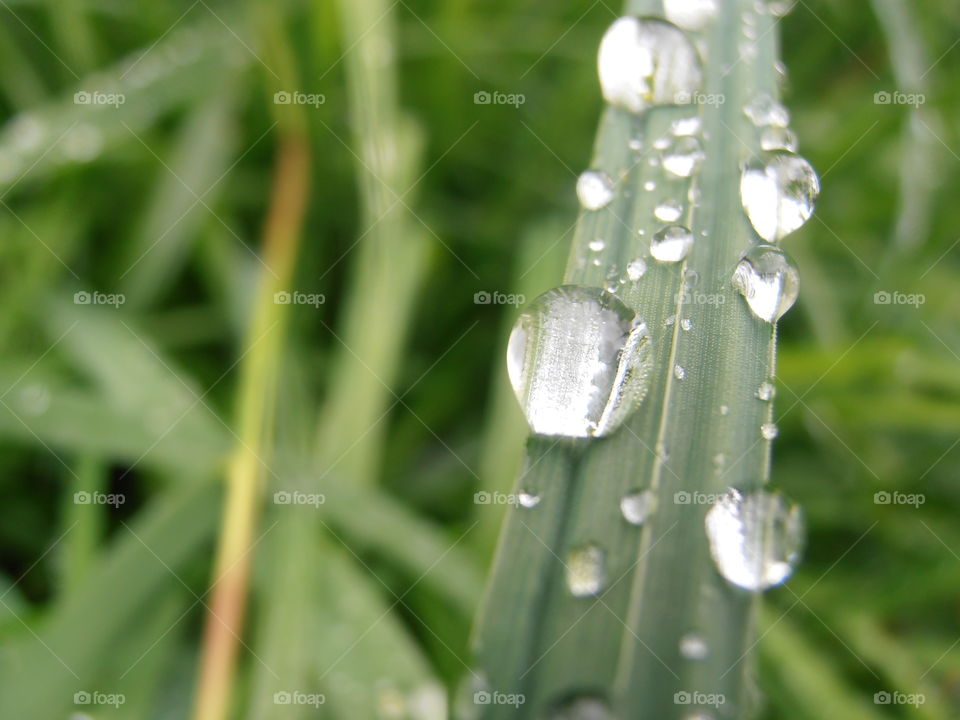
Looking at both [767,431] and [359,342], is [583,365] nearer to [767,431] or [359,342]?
[767,431]

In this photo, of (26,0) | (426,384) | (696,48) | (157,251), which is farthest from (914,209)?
(26,0)

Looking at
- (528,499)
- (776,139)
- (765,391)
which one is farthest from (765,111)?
(528,499)

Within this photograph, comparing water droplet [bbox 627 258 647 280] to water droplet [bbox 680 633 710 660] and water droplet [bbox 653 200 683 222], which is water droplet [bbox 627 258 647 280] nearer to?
water droplet [bbox 653 200 683 222]

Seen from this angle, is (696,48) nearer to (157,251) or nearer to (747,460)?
(747,460)

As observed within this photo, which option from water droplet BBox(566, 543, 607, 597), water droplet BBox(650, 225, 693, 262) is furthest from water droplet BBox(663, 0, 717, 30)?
water droplet BBox(566, 543, 607, 597)

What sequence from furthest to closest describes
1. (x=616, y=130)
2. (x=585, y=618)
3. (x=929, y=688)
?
(x=929, y=688) < (x=616, y=130) < (x=585, y=618)
